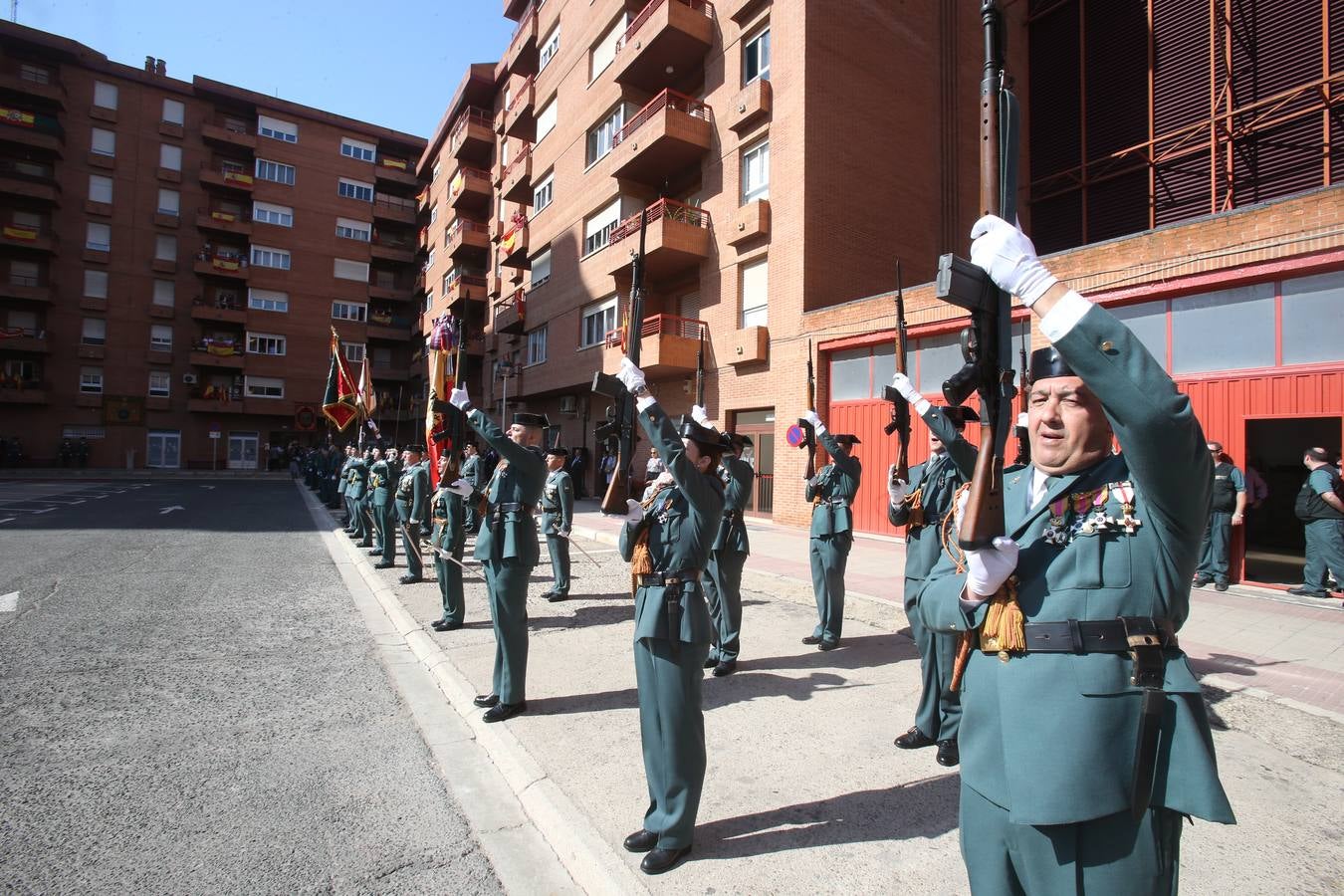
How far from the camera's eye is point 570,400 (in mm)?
24312

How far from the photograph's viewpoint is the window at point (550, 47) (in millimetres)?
26542

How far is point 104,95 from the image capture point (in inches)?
1555

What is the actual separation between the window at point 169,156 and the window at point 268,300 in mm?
8377

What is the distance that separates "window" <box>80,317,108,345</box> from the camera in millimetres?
38844

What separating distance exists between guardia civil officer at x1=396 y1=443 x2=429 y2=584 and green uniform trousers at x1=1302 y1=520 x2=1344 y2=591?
11.3 m

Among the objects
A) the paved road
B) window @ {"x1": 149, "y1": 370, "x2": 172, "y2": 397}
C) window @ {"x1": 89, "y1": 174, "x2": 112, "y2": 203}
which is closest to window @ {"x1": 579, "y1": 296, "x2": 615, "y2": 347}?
the paved road

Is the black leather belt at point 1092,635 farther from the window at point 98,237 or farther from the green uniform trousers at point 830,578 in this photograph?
the window at point 98,237

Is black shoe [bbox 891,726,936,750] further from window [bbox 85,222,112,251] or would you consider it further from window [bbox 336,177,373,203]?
window [bbox 336,177,373,203]

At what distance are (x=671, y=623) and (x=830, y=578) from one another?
3430mm

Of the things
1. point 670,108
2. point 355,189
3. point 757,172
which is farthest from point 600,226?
point 355,189

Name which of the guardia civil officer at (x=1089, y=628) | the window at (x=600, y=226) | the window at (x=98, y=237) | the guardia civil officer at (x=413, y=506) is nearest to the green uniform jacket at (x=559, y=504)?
the guardia civil officer at (x=413, y=506)

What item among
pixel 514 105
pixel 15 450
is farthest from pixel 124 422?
pixel 514 105

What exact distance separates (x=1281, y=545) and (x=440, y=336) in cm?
1784

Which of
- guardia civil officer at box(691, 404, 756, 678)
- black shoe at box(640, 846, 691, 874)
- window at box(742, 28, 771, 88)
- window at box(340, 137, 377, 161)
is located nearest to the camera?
black shoe at box(640, 846, 691, 874)
